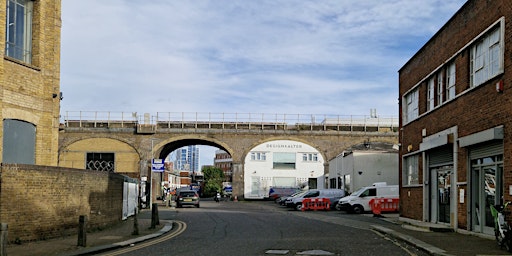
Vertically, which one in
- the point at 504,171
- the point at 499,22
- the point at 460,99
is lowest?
the point at 504,171

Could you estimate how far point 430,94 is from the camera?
76.1 ft

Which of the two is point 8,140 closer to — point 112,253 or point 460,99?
point 112,253

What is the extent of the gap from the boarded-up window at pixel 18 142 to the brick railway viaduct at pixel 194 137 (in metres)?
41.9

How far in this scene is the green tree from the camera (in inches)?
4722

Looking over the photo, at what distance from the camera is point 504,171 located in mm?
15250

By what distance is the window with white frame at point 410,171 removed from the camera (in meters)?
25.0

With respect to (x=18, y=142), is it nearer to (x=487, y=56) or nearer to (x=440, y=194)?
(x=440, y=194)

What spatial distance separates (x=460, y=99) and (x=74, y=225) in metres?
12.7

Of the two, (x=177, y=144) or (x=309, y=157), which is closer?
(x=177, y=144)

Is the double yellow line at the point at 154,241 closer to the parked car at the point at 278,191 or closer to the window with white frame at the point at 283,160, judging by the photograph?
the parked car at the point at 278,191

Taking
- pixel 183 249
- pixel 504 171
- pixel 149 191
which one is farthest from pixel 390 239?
pixel 149 191

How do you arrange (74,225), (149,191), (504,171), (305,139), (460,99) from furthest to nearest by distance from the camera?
(305,139)
(149,191)
(460,99)
(74,225)
(504,171)

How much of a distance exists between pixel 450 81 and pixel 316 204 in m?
22.9

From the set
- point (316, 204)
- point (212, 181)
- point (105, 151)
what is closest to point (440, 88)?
point (316, 204)
